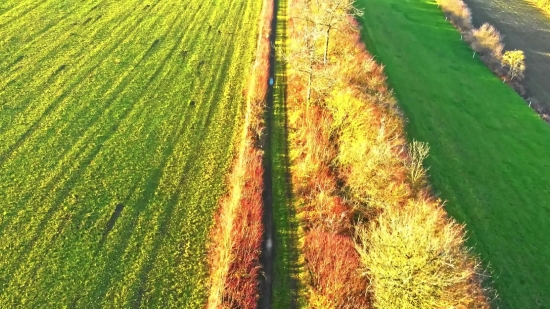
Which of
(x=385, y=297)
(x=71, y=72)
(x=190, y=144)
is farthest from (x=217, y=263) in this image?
(x=71, y=72)

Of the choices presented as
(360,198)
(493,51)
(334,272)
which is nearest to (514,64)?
(493,51)

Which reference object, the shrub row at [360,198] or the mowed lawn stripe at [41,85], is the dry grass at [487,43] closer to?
the shrub row at [360,198]

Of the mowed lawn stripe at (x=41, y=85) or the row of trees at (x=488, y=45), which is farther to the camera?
the row of trees at (x=488, y=45)

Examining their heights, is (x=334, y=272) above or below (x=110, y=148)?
below

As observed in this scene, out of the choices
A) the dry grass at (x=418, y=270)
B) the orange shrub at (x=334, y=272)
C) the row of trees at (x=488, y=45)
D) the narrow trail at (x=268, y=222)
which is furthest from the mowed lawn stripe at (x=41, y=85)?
the row of trees at (x=488, y=45)

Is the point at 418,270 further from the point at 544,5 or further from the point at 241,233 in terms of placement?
the point at 544,5

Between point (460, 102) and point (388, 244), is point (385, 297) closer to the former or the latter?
point (388, 244)
